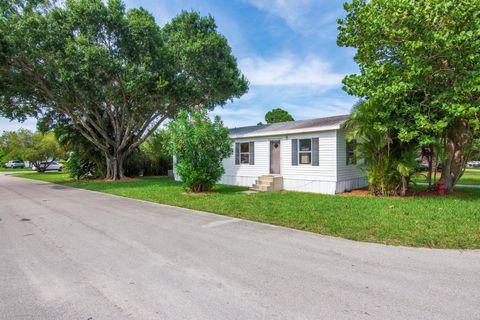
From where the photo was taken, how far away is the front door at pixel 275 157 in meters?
13.0

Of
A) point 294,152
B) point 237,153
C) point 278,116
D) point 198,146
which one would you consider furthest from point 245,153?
point 278,116

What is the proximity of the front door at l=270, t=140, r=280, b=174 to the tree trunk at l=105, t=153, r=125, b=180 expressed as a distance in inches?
449

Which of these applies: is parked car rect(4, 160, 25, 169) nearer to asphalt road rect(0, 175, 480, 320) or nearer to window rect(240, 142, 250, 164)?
window rect(240, 142, 250, 164)

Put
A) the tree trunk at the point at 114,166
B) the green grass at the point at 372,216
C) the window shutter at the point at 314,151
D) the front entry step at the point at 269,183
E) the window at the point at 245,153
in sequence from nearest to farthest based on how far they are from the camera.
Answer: the green grass at the point at 372,216
the window shutter at the point at 314,151
the front entry step at the point at 269,183
the window at the point at 245,153
the tree trunk at the point at 114,166

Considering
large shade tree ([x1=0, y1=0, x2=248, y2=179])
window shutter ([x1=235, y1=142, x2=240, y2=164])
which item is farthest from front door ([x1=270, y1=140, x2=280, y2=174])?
large shade tree ([x1=0, y1=0, x2=248, y2=179])

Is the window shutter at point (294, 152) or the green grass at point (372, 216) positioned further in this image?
the window shutter at point (294, 152)

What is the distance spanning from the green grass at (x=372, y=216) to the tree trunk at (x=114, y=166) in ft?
34.4

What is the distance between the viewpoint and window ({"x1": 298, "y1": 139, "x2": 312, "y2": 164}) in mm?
11852

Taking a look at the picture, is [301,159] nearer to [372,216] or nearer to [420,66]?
[420,66]

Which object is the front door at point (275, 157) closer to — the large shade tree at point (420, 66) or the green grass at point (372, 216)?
the green grass at point (372, 216)

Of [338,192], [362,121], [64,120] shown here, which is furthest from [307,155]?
[64,120]

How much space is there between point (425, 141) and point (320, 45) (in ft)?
23.4

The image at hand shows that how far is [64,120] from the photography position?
19359 mm

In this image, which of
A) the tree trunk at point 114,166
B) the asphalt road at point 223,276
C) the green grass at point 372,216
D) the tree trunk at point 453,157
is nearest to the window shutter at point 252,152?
the green grass at point 372,216
